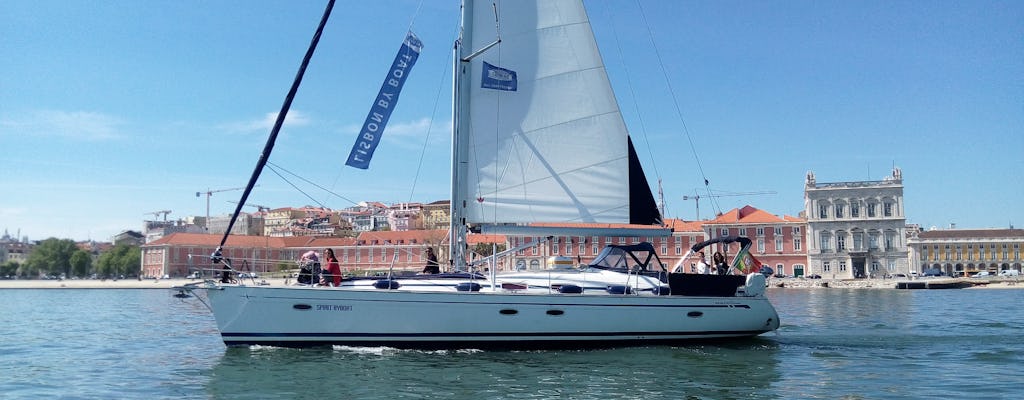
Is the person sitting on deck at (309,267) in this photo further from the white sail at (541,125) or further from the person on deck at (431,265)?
the white sail at (541,125)

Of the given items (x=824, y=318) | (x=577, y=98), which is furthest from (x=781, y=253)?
(x=577, y=98)

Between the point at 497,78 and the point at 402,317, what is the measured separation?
17.9ft

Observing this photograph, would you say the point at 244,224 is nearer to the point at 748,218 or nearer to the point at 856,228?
the point at 748,218

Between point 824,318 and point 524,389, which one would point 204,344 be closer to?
point 524,389

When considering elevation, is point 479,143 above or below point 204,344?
above

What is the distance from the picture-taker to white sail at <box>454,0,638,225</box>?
55.7 feet

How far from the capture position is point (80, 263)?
124 metres

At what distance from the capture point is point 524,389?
12180mm

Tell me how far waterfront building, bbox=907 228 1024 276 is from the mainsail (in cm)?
9333

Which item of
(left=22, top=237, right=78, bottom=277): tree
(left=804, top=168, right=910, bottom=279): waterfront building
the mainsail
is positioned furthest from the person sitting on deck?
(left=22, top=237, right=78, bottom=277): tree

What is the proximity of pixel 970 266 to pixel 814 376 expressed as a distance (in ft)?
329

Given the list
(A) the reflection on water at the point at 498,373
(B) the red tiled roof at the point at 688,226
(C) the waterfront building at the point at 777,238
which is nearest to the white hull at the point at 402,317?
(A) the reflection on water at the point at 498,373

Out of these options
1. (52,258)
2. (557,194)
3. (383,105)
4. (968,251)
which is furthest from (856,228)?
(52,258)

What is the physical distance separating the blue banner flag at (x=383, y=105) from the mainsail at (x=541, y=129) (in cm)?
112
